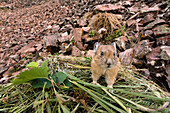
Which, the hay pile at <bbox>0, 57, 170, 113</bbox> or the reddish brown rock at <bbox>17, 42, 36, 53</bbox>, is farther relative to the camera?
the reddish brown rock at <bbox>17, 42, 36, 53</bbox>

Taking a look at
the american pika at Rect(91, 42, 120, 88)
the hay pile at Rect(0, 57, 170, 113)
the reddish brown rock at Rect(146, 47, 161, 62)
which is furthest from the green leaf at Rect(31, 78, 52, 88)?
the reddish brown rock at Rect(146, 47, 161, 62)

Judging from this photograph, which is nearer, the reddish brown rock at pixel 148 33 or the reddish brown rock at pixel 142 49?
the reddish brown rock at pixel 142 49

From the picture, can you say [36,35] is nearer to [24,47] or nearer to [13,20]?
[24,47]

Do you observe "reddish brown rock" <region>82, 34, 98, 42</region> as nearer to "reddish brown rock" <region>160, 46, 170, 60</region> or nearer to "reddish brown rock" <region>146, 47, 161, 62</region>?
"reddish brown rock" <region>146, 47, 161, 62</region>

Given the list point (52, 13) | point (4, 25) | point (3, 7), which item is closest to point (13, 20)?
point (4, 25)

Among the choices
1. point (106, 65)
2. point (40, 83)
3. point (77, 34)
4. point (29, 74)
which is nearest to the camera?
point (29, 74)

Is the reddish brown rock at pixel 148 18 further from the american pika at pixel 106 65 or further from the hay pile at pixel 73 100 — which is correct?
the hay pile at pixel 73 100

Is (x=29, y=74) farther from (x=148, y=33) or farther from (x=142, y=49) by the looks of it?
(x=148, y=33)

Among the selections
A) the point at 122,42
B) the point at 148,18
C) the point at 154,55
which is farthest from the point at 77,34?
the point at 148,18

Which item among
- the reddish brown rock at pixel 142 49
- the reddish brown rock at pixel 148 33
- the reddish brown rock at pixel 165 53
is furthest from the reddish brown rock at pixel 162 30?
the reddish brown rock at pixel 165 53

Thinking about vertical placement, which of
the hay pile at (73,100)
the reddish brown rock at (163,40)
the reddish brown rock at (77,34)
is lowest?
the hay pile at (73,100)

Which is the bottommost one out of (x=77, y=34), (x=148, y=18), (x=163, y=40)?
(x=163, y=40)

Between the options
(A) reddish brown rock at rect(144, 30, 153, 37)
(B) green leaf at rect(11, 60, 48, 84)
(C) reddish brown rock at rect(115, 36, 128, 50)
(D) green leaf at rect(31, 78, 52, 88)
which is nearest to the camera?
(B) green leaf at rect(11, 60, 48, 84)
